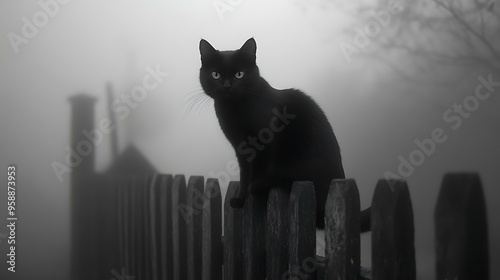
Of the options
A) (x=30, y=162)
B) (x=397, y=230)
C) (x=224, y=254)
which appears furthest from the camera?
(x=30, y=162)

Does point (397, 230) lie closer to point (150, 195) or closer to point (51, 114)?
point (150, 195)

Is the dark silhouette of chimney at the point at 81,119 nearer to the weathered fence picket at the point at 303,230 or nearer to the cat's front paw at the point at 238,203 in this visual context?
the cat's front paw at the point at 238,203

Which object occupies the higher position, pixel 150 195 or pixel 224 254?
pixel 150 195

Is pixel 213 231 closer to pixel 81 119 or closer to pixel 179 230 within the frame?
pixel 179 230

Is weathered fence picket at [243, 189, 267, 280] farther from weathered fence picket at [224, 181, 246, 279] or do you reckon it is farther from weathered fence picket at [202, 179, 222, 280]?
weathered fence picket at [202, 179, 222, 280]

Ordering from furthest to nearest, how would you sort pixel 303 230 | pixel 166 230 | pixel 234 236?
pixel 166 230 → pixel 234 236 → pixel 303 230

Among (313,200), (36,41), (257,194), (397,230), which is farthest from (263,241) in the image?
(36,41)

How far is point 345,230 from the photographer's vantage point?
114 centimetres

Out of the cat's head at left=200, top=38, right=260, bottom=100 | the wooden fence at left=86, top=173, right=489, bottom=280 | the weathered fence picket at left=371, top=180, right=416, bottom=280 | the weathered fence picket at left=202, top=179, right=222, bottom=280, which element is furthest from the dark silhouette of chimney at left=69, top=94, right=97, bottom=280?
the weathered fence picket at left=371, top=180, right=416, bottom=280

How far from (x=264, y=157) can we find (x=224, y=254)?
1.40 feet

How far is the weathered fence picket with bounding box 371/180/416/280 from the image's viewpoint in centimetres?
104

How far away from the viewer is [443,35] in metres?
1.99

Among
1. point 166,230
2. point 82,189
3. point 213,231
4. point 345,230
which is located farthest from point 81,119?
point 345,230

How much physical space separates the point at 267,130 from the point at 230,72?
0.69ft
